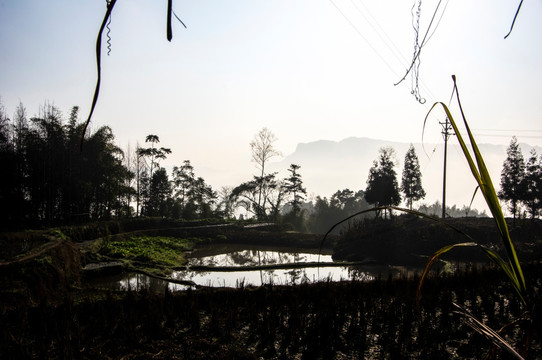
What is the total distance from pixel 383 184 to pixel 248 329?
3012cm

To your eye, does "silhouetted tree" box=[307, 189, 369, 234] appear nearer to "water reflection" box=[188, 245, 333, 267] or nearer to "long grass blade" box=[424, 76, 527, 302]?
"water reflection" box=[188, 245, 333, 267]

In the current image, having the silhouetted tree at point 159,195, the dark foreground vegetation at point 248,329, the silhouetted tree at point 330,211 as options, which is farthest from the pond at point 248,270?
the silhouetted tree at point 330,211

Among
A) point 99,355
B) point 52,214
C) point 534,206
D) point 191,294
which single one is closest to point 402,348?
point 99,355

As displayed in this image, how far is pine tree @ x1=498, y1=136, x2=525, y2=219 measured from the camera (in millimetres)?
30016

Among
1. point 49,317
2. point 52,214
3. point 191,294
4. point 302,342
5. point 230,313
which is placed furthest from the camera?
point 52,214

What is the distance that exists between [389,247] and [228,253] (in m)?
11.7

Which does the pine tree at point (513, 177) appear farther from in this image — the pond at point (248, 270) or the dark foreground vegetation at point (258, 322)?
the dark foreground vegetation at point (258, 322)

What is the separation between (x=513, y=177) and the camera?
30453mm

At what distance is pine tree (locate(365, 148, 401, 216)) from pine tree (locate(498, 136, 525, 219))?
29.8 ft

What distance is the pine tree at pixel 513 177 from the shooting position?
1182 inches

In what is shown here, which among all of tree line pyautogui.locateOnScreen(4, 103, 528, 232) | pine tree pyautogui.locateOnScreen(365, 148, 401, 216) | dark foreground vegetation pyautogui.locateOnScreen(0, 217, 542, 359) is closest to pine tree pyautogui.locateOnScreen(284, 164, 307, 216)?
tree line pyautogui.locateOnScreen(4, 103, 528, 232)

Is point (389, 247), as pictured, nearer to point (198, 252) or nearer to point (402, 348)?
point (198, 252)

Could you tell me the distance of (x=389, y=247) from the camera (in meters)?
24.2

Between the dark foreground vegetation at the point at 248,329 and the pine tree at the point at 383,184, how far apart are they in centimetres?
2607
